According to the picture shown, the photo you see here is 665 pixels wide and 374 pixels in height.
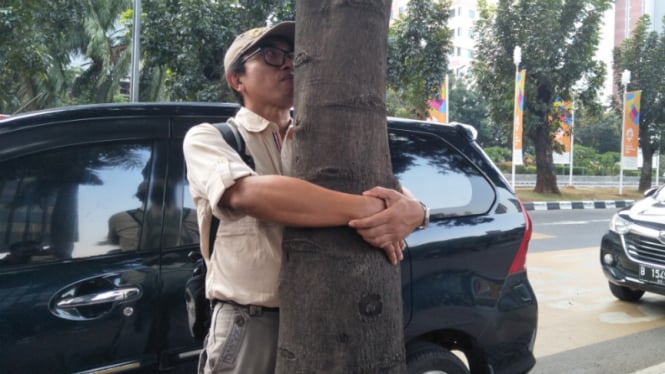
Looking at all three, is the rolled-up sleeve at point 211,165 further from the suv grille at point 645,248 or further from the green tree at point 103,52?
the green tree at point 103,52

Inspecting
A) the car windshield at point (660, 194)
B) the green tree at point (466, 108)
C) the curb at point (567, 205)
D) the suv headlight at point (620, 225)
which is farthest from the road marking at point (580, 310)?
the green tree at point (466, 108)

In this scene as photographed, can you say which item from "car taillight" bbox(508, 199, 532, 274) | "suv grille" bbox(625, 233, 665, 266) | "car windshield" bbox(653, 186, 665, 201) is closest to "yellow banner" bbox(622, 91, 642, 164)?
"car windshield" bbox(653, 186, 665, 201)

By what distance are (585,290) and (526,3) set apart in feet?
49.5

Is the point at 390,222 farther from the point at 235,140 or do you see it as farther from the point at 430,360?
the point at 430,360

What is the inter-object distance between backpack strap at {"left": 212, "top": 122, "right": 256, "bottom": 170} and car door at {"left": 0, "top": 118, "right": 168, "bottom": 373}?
0.80 meters

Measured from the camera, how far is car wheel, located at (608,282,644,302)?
6.11 meters

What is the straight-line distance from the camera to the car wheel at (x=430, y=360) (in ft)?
7.99

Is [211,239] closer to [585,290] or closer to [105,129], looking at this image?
[105,129]

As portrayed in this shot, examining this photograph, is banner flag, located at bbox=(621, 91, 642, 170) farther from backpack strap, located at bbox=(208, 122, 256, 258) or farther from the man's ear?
backpack strap, located at bbox=(208, 122, 256, 258)

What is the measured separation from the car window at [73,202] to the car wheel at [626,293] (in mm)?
5567

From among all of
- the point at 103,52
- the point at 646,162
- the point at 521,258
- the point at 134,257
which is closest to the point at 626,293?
the point at 521,258

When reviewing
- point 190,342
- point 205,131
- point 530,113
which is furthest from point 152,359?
point 530,113

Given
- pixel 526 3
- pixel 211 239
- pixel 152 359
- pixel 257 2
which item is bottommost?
pixel 152 359

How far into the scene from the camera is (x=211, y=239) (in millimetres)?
1669
